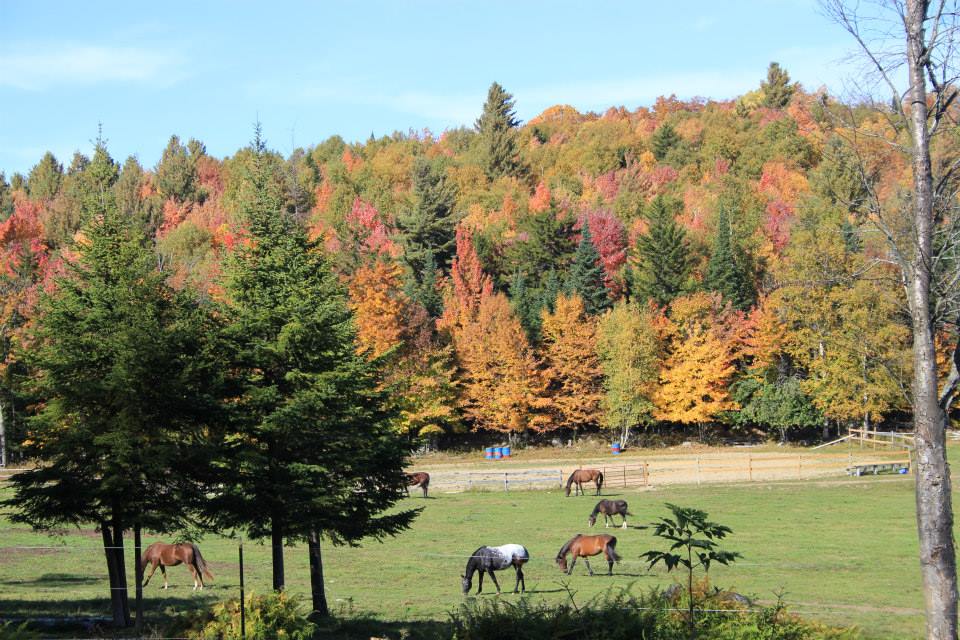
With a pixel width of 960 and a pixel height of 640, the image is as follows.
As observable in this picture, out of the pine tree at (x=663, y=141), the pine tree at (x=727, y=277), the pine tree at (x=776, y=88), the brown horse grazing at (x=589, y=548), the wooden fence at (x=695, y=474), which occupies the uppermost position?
the pine tree at (x=776, y=88)

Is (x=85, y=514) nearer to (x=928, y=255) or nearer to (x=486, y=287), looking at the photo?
(x=928, y=255)

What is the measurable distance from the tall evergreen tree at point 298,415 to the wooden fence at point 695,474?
83.2ft

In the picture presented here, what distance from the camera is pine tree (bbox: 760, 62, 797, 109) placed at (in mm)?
146262

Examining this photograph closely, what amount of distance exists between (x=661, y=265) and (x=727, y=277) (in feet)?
17.9

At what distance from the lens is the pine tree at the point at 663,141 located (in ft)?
442

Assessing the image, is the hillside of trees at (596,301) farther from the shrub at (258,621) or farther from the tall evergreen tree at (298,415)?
the shrub at (258,621)

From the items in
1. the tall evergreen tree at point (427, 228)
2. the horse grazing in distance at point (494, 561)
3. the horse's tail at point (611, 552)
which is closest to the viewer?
the horse grazing in distance at point (494, 561)

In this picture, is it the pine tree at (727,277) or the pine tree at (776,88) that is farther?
the pine tree at (776,88)

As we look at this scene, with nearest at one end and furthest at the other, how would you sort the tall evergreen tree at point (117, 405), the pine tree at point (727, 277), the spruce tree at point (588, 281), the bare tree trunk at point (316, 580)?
the tall evergreen tree at point (117, 405) < the bare tree trunk at point (316, 580) < the pine tree at point (727, 277) < the spruce tree at point (588, 281)

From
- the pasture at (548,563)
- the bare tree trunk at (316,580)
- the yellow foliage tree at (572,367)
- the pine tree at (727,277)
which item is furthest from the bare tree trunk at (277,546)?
the pine tree at (727,277)

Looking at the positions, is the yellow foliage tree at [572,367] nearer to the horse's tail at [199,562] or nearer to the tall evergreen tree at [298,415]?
the horse's tail at [199,562]

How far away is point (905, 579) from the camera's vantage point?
2194cm

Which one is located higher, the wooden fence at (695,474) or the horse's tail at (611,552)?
the horse's tail at (611,552)

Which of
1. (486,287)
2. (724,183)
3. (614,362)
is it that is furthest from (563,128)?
(614,362)
